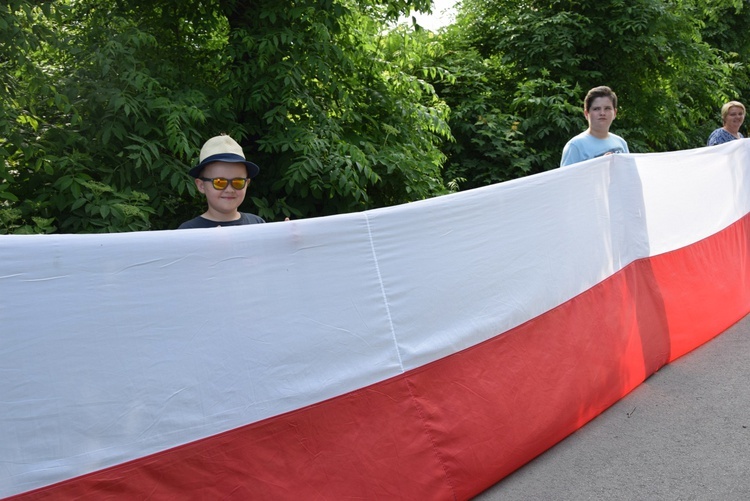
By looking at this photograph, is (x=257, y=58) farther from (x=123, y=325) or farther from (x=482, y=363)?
(x=123, y=325)

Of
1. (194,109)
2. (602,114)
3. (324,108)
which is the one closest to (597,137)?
(602,114)

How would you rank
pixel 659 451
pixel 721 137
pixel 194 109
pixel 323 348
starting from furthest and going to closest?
pixel 721 137 → pixel 194 109 → pixel 659 451 → pixel 323 348

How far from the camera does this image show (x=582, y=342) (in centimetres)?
458

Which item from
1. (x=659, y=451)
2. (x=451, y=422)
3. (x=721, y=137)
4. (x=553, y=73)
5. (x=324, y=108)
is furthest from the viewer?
(x=553, y=73)

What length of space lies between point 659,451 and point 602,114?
9.09 feet

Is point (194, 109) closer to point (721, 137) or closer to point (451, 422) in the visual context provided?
point (451, 422)

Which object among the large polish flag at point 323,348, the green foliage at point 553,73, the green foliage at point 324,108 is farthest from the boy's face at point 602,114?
the green foliage at point 553,73

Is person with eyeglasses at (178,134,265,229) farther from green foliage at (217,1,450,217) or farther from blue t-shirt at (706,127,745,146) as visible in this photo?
blue t-shirt at (706,127,745,146)

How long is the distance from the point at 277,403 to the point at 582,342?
2.14m

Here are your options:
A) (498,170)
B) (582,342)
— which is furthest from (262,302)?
(498,170)

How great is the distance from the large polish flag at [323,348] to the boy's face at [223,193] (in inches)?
32.3

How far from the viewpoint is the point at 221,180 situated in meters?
4.02

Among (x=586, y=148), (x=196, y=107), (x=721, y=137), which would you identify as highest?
(x=196, y=107)

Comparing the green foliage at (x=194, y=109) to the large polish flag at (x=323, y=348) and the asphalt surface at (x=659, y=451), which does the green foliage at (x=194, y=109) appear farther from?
the asphalt surface at (x=659, y=451)
